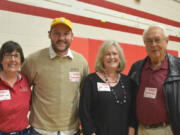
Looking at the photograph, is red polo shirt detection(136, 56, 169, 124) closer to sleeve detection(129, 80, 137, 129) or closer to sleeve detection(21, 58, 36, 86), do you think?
sleeve detection(129, 80, 137, 129)

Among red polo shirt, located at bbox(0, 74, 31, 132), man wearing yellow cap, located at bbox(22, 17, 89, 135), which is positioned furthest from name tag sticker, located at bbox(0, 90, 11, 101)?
man wearing yellow cap, located at bbox(22, 17, 89, 135)

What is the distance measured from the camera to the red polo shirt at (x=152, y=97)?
157 cm

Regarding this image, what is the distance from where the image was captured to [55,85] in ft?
5.51

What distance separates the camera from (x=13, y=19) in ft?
8.55

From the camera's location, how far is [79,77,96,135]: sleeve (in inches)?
62.1

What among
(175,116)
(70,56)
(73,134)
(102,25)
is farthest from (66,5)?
(175,116)

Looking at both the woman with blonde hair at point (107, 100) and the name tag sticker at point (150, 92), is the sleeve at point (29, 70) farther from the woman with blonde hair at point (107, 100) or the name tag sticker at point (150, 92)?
the name tag sticker at point (150, 92)

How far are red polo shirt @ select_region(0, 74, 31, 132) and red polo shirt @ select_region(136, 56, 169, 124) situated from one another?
1129 mm

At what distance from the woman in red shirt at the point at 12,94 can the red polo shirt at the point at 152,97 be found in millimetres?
1133

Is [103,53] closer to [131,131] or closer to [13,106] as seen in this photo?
[131,131]

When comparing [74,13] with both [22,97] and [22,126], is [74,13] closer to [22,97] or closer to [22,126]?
[22,97]

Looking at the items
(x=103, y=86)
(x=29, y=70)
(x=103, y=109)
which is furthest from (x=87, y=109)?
(x=29, y=70)

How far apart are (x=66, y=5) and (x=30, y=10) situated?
697 mm

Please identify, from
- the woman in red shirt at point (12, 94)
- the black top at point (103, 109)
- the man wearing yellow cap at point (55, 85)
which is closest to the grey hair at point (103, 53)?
the black top at point (103, 109)
